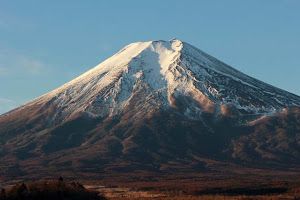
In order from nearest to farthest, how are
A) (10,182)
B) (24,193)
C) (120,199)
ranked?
(24,193) → (120,199) → (10,182)

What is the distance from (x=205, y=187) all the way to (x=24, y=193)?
→ 78.0 meters

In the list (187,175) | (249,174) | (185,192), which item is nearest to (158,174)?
(187,175)

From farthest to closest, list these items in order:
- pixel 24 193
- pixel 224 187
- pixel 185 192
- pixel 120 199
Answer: pixel 224 187, pixel 185 192, pixel 120 199, pixel 24 193

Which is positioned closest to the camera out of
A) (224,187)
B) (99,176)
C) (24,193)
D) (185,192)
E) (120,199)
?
(24,193)

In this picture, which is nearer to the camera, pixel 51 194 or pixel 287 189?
pixel 51 194

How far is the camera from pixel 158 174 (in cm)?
19688

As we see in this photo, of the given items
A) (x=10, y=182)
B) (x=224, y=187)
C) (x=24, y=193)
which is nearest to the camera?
(x=24, y=193)

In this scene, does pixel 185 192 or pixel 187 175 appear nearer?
pixel 185 192

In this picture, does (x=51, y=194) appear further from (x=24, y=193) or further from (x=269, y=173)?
(x=269, y=173)

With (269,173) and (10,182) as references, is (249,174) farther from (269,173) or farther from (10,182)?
(10,182)

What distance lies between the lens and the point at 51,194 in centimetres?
7100

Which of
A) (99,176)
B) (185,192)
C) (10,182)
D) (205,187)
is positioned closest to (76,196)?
(185,192)

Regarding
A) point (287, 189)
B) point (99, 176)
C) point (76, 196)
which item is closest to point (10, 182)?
point (99, 176)

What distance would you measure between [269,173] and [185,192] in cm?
7887
